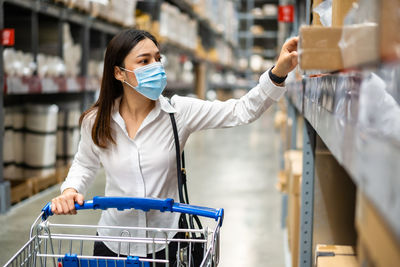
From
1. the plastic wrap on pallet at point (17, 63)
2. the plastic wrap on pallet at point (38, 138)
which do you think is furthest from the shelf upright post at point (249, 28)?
the plastic wrap on pallet at point (17, 63)

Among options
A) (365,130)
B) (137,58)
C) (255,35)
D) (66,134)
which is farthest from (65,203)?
(255,35)

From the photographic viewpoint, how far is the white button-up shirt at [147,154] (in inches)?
71.3

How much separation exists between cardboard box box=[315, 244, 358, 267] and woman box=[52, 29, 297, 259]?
0.52m

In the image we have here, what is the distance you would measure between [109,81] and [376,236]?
4.65 ft

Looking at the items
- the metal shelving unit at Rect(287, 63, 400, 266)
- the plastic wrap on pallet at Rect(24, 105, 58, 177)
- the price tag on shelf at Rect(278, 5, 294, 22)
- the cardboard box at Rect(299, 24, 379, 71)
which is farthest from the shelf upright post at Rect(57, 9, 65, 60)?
the cardboard box at Rect(299, 24, 379, 71)

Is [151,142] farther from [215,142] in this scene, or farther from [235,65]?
[235,65]

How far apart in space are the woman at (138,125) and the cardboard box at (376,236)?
111 centimetres

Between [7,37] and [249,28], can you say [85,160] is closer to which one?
[7,37]

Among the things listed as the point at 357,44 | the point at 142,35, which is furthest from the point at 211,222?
the point at 357,44

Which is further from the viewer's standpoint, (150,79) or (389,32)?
(150,79)

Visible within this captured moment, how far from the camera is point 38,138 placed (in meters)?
4.55

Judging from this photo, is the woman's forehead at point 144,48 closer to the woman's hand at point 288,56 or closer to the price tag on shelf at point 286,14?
the woman's hand at point 288,56

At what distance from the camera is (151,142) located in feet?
6.01

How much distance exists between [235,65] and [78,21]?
51.9 ft
